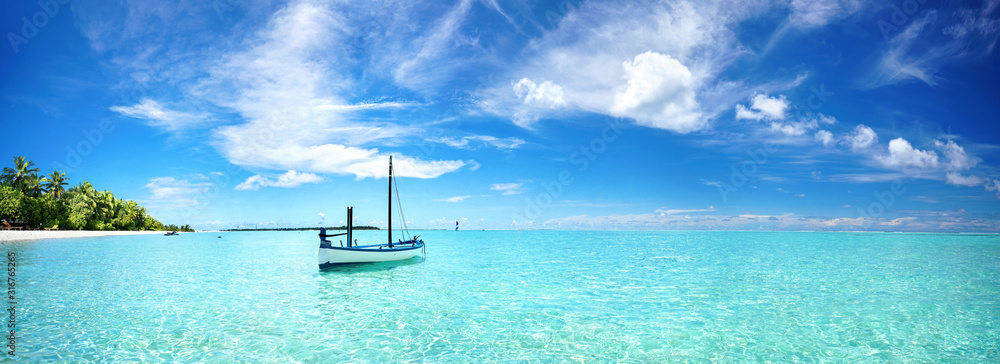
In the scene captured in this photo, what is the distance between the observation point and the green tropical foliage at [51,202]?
7519 cm

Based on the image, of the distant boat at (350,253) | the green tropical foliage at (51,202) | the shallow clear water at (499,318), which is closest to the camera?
the shallow clear water at (499,318)

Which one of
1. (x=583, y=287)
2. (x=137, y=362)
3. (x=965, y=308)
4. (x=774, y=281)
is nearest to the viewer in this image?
(x=137, y=362)

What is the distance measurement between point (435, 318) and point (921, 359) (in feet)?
50.0

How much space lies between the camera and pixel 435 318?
55.9 ft

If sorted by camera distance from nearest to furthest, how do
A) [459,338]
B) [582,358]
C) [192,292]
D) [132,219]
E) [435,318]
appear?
1. [582,358]
2. [459,338]
3. [435,318]
4. [192,292]
5. [132,219]

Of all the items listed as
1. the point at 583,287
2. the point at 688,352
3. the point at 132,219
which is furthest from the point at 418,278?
the point at 132,219

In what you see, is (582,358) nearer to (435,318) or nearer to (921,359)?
(435,318)

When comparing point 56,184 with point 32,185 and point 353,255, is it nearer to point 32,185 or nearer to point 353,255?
point 32,185

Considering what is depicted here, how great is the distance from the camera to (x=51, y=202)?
83438mm

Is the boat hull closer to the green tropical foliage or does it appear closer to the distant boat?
the distant boat

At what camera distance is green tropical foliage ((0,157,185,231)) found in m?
75.2

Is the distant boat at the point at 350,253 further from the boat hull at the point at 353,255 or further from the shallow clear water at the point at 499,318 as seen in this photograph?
the shallow clear water at the point at 499,318

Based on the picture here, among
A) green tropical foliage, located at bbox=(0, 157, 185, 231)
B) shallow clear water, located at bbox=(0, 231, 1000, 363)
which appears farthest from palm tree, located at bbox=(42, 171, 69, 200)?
shallow clear water, located at bbox=(0, 231, 1000, 363)

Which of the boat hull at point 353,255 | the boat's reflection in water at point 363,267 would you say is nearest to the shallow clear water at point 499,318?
the boat hull at point 353,255
